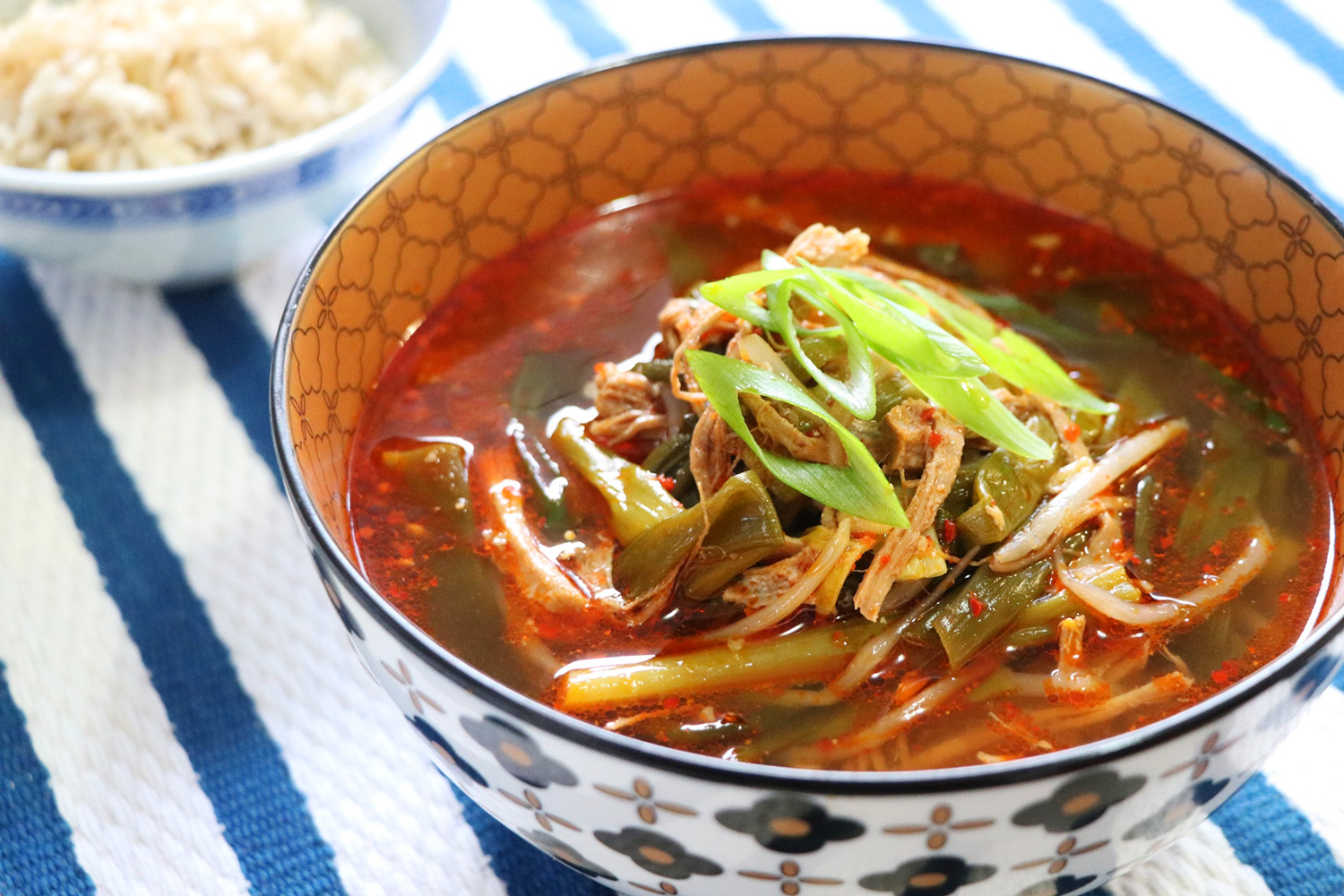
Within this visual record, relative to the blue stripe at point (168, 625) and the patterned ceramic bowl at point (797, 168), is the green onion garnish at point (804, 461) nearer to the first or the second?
the patterned ceramic bowl at point (797, 168)

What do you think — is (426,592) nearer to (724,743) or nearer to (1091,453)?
(724,743)

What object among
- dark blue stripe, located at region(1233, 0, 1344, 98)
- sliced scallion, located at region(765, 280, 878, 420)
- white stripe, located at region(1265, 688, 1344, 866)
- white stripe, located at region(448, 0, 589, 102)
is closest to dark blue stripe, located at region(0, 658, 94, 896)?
sliced scallion, located at region(765, 280, 878, 420)

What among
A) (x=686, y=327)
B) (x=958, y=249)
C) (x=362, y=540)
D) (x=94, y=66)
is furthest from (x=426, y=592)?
(x=94, y=66)

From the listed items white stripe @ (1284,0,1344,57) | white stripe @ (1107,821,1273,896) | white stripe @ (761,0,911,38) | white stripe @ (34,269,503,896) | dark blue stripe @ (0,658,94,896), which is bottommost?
dark blue stripe @ (0,658,94,896)

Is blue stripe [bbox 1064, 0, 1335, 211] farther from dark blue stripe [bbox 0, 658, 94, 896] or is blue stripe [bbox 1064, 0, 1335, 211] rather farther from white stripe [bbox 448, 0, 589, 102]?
dark blue stripe [bbox 0, 658, 94, 896]

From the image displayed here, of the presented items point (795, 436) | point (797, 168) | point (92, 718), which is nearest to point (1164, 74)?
point (797, 168)

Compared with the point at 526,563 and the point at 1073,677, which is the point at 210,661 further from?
the point at 1073,677
